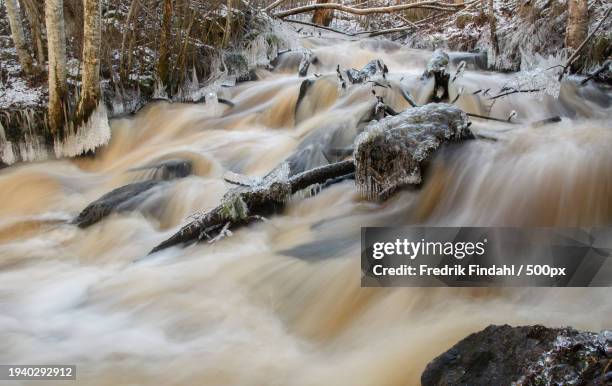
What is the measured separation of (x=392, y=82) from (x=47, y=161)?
4.18 meters

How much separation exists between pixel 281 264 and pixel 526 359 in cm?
205

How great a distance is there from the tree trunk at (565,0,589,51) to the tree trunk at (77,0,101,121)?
5.62 meters

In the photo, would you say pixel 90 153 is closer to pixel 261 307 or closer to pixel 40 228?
pixel 40 228

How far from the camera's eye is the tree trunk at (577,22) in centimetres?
625

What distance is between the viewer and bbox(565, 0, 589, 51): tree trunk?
20.5 ft

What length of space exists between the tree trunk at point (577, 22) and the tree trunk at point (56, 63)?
6.07m

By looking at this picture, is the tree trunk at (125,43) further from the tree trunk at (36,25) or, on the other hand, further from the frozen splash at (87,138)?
the tree trunk at (36,25)

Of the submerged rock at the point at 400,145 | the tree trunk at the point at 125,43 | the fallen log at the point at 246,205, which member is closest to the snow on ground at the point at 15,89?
the tree trunk at the point at 125,43

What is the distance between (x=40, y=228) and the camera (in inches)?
188

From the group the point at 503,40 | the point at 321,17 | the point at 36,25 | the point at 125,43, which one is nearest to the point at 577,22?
the point at 503,40

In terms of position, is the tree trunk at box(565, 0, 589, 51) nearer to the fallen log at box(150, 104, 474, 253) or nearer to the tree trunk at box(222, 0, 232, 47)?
the fallen log at box(150, 104, 474, 253)

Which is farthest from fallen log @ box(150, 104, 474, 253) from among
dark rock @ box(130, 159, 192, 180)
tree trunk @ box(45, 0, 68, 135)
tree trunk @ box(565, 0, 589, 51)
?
tree trunk @ box(565, 0, 589, 51)

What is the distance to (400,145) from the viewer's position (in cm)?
387

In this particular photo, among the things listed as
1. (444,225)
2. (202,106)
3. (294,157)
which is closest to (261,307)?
(444,225)
